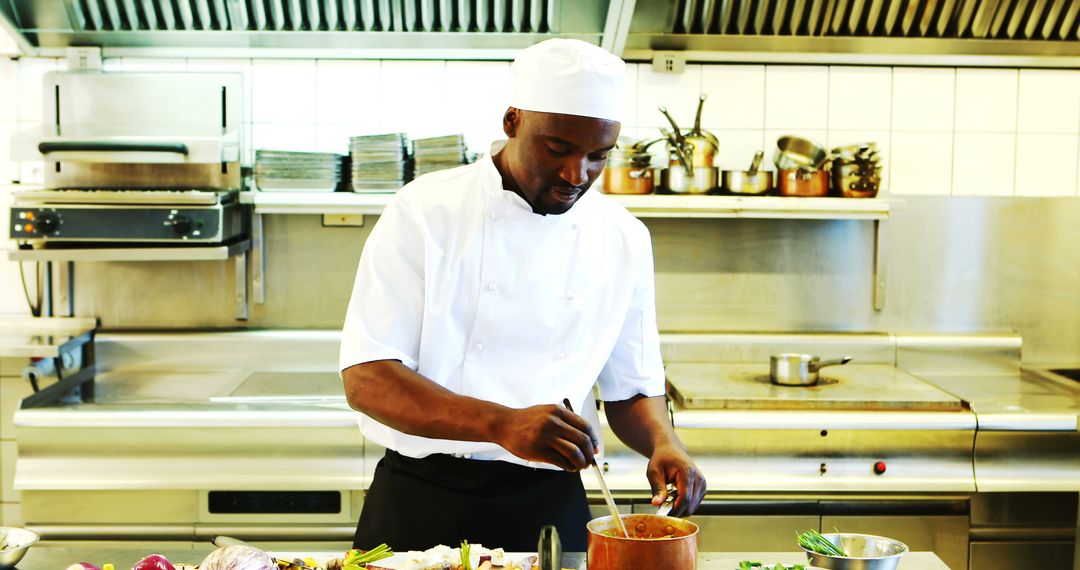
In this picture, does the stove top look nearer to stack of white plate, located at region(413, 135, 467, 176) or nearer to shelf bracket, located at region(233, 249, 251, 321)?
stack of white plate, located at region(413, 135, 467, 176)

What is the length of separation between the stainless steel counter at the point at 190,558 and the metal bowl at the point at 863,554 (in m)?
0.10

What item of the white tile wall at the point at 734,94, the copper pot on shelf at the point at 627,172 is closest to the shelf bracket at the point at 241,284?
the copper pot on shelf at the point at 627,172

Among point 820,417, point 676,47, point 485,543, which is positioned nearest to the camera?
point 485,543

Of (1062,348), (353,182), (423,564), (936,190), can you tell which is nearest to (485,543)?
(423,564)

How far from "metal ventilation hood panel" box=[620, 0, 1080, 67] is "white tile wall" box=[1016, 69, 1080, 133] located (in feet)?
0.19

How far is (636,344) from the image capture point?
73.4 inches

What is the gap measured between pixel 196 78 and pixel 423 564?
251cm

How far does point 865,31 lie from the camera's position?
3406 millimetres

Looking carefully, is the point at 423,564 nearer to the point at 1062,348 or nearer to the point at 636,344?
the point at 636,344

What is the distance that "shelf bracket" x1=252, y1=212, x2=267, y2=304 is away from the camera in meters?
3.45

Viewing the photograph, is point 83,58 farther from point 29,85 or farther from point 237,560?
point 237,560

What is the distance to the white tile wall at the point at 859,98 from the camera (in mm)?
3473

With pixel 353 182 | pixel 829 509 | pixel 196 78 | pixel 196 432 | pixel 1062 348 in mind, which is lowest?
pixel 829 509

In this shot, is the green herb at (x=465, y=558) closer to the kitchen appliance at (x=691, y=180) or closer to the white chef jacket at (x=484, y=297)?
the white chef jacket at (x=484, y=297)
